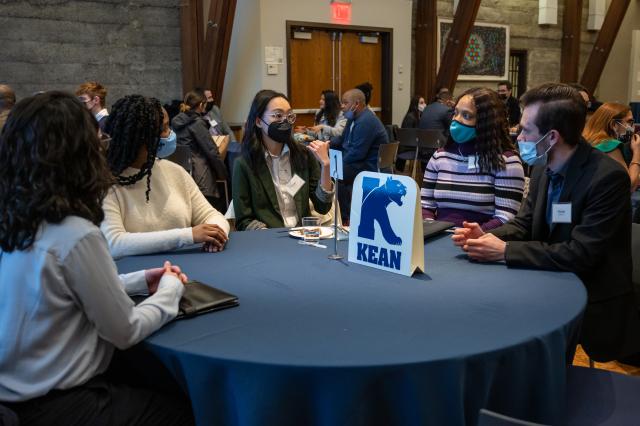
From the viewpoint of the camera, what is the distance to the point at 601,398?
1621 mm

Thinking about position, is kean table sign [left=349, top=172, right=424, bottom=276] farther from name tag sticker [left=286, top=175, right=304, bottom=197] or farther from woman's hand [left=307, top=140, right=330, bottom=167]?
name tag sticker [left=286, top=175, right=304, bottom=197]

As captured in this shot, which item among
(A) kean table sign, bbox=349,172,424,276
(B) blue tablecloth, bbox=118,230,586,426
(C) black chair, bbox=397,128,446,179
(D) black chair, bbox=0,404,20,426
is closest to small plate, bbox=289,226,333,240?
(A) kean table sign, bbox=349,172,424,276

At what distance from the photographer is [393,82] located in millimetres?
9328

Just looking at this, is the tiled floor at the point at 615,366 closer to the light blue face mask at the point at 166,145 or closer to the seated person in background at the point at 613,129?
the seated person in background at the point at 613,129

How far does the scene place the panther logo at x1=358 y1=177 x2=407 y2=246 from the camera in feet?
6.17

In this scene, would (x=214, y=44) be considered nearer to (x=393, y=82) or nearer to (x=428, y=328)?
(x=393, y=82)

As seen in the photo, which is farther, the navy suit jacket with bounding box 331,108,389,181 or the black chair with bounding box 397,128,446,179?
the black chair with bounding box 397,128,446,179

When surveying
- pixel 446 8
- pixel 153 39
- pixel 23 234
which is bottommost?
pixel 23 234

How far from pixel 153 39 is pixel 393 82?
3731 millimetres

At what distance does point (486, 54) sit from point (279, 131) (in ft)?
27.7

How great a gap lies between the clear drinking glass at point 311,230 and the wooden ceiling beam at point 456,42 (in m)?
7.17

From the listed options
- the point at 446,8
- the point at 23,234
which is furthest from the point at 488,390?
the point at 446,8

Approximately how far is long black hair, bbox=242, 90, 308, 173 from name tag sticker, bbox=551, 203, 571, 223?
4.21ft

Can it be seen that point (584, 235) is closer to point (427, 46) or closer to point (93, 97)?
point (93, 97)
